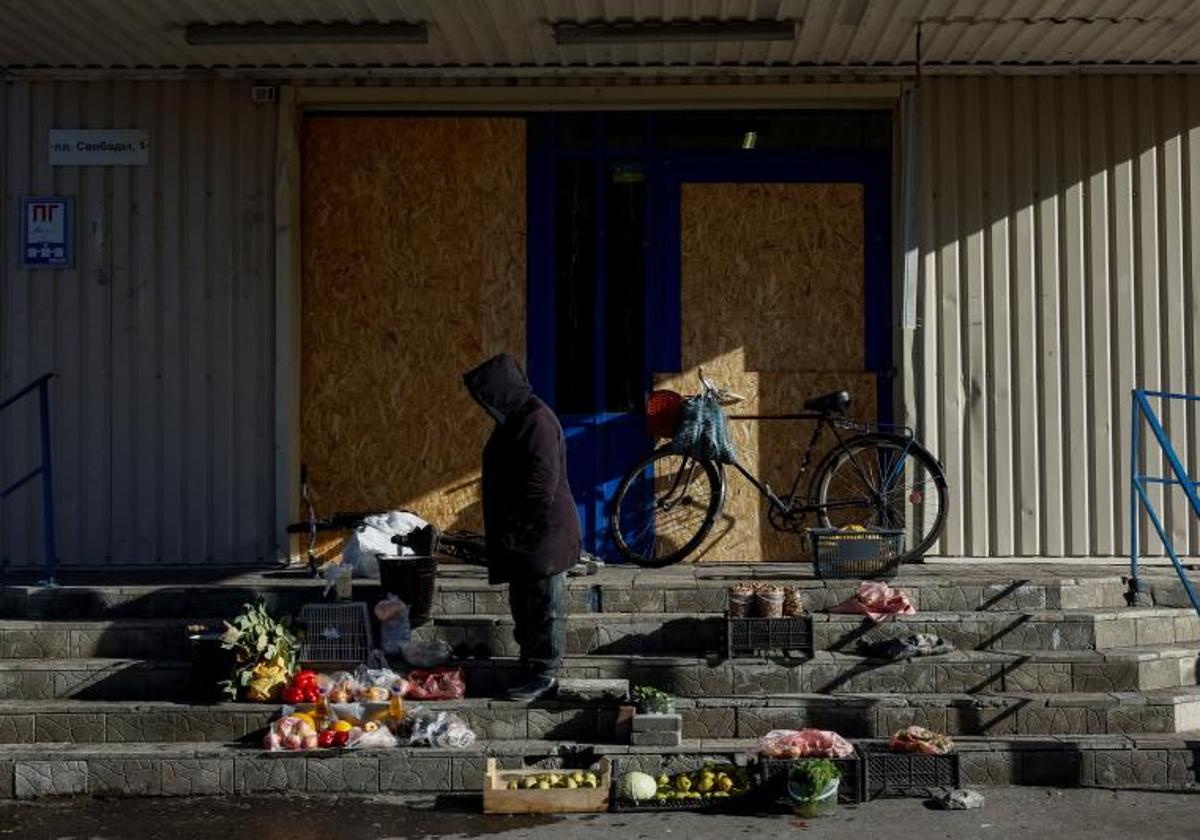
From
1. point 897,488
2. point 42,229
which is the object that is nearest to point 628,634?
point 897,488

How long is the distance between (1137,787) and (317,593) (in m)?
4.91

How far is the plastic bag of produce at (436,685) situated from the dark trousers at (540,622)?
0.40 metres

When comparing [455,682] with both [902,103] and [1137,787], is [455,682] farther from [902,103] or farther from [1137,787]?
[902,103]

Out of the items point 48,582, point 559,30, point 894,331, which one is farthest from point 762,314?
point 48,582

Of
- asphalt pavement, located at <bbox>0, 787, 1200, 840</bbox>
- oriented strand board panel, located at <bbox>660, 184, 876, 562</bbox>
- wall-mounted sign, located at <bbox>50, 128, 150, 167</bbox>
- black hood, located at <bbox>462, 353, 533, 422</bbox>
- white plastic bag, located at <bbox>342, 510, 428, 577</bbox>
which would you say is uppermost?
wall-mounted sign, located at <bbox>50, 128, 150, 167</bbox>

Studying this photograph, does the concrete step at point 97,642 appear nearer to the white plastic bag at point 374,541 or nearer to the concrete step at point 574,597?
the concrete step at point 574,597

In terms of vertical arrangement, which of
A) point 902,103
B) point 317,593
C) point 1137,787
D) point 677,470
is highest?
point 902,103

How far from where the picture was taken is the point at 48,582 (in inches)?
403

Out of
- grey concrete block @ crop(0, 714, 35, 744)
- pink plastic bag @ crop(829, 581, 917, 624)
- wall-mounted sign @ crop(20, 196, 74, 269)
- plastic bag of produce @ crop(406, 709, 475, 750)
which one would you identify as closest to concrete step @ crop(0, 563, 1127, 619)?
pink plastic bag @ crop(829, 581, 917, 624)

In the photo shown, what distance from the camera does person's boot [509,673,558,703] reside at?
8930 mm

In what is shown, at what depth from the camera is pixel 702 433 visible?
36.3ft

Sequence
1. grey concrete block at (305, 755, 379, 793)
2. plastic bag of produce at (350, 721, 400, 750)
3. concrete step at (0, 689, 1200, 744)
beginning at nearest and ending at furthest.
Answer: grey concrete block at (305, 755, 379, 793), plastic bag of produce at (350, 721, 400, 750), concrete step at (0, 689, 1200, 744)

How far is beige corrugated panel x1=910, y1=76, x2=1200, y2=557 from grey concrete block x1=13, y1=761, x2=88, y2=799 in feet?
19.9

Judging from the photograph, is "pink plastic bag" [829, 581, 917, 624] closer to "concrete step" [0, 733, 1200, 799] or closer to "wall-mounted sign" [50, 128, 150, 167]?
"concrete step" [0, 733, 1200, 799]
